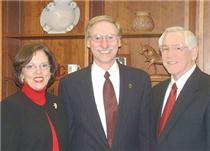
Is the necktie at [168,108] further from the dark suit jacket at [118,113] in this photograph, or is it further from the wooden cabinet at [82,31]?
the wooden cabinet at [82,31]

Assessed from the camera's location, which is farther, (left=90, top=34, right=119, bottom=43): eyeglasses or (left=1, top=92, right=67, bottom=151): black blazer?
(left=90, top=34, right=119, bottom=43): eyeglasses

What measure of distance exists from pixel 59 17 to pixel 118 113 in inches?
64.1

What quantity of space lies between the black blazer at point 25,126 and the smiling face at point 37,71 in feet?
0.31

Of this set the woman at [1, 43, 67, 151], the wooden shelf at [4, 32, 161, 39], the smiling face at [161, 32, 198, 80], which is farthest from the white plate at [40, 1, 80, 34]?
the smiling face at [161, 32, 198, 80]

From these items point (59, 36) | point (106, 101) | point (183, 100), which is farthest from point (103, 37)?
point (59, 36)

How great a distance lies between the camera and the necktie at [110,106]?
231cm

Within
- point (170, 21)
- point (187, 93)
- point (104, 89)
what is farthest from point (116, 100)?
point (170, 21)

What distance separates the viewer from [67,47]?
3.81m

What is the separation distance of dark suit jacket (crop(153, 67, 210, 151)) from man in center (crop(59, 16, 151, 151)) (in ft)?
0.64

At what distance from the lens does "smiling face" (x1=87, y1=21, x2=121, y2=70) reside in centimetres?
240

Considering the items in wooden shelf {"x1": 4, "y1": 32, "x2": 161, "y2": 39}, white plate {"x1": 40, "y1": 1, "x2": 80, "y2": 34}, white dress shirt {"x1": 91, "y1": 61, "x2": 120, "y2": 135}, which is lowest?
white dress shirt {"x1": 91, "y1": 61, "x2": 120, "y2": 135}

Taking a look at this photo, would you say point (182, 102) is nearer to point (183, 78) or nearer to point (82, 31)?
point (183, 78)

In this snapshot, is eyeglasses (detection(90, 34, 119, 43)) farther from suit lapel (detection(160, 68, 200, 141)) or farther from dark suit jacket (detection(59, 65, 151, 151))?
suit lapel (detection(160, 68, 200, 141))

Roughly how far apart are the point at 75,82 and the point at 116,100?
284mm
